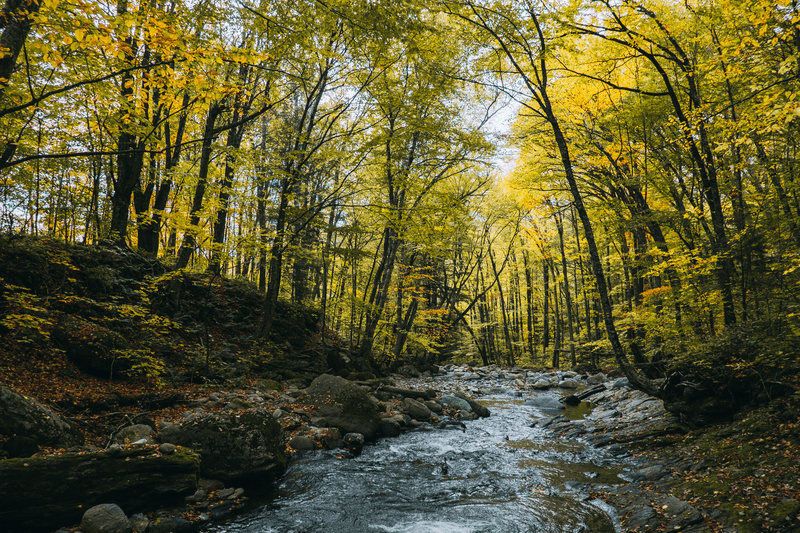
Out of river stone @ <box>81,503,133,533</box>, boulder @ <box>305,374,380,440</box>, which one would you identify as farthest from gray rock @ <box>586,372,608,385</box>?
river stone @ <box>81,503,133,533</box>

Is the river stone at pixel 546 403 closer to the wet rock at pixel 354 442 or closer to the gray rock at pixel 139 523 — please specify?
the wet rock at pixel 354 442

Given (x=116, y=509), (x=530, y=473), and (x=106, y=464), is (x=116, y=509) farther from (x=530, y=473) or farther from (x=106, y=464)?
(x=530, y=473)

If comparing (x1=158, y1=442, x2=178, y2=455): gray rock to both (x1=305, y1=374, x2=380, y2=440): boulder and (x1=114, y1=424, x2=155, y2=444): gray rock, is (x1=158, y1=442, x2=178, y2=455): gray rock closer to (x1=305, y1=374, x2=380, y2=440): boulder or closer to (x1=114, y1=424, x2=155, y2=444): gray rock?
(x1=114, y1=424, x2=155, y2=444): gray rock

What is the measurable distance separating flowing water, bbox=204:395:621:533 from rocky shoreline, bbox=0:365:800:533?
13.1 inches

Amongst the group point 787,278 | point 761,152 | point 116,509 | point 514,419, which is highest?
point 761,152

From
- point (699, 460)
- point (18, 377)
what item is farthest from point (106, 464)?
point (699, 460)

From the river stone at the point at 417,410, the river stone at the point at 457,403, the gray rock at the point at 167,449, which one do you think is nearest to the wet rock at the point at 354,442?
the river stone at the point at 417,410

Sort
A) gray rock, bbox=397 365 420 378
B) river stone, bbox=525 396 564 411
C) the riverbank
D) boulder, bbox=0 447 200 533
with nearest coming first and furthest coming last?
1. boulder, bbox=0 447 200 533
2. the riverbank
3. river stone, bbox=525 396 564 411
4. gray rock, bbox=397 365 420 378

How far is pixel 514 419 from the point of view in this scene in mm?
9516

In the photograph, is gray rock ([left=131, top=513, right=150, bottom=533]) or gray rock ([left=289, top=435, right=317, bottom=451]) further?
gray rock ([left=289, top=435, right=317, bottom=451])

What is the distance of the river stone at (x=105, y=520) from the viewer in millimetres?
3312

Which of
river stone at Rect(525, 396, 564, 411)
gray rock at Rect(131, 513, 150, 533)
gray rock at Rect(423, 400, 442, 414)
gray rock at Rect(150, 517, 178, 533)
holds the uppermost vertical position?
gray rock at Rect(131, 513, 150, 533)

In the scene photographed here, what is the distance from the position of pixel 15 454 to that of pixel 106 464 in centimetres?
88

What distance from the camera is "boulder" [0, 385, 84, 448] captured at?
152 inches
